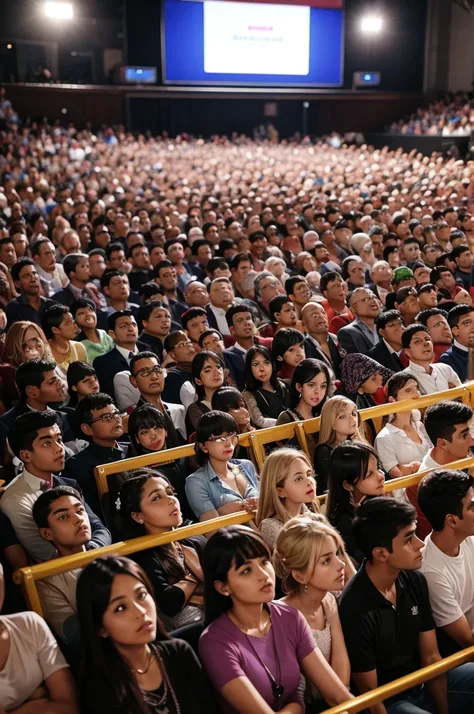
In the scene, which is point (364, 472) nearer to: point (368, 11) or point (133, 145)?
point (133, 145)

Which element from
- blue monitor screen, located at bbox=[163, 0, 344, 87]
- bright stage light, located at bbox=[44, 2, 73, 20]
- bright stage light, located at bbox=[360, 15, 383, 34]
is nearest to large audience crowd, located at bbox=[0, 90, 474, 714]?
bright stage light, located at bbox=[44, 2, 73, 20]

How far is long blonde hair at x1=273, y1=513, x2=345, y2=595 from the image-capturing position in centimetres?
226

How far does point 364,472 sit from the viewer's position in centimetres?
286

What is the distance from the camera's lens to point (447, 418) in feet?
10.7

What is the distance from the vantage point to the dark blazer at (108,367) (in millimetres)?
4484

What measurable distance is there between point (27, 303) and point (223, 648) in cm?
381

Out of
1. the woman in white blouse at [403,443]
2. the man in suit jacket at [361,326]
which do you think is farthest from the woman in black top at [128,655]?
the man in suit jacket at [361,326]

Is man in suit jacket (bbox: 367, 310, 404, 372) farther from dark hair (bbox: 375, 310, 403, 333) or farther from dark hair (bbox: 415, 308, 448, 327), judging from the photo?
dark hair (bbox: 415, 308, 448, 327)

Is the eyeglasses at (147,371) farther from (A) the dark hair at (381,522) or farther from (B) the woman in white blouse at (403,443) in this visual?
(A) the dark hair at (381,522)

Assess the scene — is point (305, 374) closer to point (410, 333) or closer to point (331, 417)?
point (331, 417)

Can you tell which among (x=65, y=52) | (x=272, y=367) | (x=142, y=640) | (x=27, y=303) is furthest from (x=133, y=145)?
(x=142, y=640)

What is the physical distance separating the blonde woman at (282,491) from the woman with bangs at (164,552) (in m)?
0.25

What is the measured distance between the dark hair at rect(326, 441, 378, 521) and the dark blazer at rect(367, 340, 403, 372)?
74.8 inches

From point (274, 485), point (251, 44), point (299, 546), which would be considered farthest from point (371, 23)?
point (299, 546)
